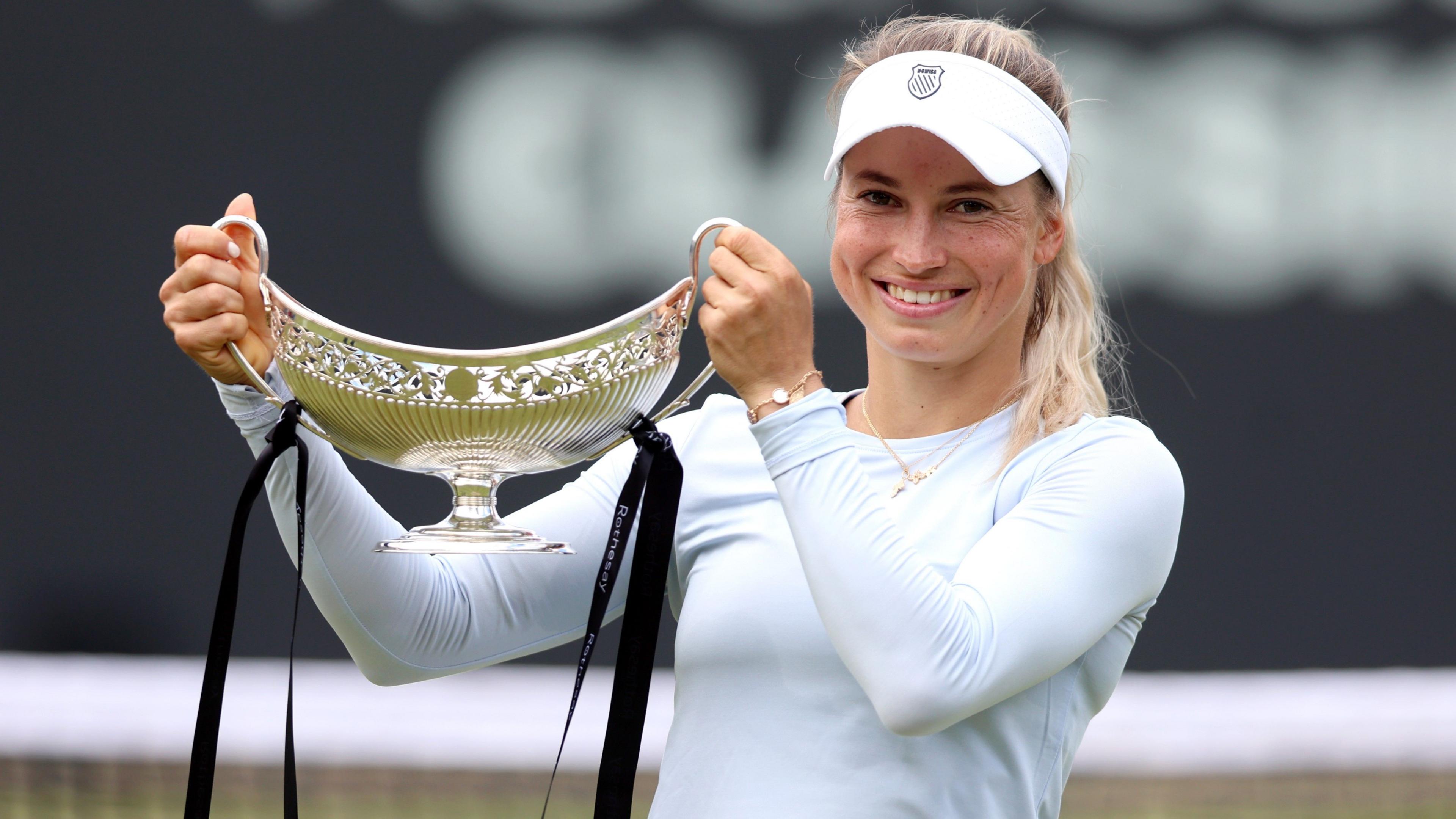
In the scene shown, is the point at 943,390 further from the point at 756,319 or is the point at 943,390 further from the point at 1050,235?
the point at 756,319

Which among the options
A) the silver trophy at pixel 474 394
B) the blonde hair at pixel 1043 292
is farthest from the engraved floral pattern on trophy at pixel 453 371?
the blonde hair at pixel 1043 292

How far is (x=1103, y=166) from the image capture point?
3.34 meters

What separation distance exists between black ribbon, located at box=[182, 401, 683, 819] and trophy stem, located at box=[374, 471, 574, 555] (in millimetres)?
74

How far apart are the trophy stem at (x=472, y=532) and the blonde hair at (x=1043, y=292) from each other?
427 millimetres

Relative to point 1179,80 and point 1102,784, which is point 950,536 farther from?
point 1179,80

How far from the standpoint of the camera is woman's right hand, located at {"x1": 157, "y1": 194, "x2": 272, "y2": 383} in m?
1.09

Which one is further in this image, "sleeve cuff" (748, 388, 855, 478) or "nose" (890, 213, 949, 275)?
"nose" (890, 213, 949, 275)

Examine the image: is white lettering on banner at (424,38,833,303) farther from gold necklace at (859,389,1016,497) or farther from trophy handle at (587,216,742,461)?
trophy handle at (587,216,742,461)

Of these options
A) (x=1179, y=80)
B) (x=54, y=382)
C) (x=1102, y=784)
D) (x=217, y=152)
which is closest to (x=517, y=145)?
(x=217, y=152)

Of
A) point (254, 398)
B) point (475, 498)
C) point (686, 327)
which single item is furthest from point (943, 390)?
point (254, 398)

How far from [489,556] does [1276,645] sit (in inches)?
101

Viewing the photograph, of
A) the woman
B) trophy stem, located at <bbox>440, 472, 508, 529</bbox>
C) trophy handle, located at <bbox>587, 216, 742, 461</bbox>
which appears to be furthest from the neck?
trophy stem, located at <bbox>440, 472, 508, 529</bbox>

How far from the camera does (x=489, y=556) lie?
4.42 feet

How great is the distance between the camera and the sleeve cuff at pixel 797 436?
102cm
